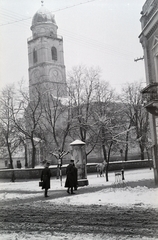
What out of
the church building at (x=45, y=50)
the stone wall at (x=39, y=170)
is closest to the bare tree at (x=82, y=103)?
the stone wall at (x=39, y=170)

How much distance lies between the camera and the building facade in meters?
14.7

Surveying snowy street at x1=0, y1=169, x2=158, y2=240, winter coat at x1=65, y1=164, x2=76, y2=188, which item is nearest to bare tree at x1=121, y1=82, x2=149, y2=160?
winter coat at x1=65, y1=164, x2=76, y2=188

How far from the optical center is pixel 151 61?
1672 centimetres

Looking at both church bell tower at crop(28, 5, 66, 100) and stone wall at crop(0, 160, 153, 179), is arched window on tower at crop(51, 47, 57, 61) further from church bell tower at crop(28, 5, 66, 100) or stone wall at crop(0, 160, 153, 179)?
stone wall at crop(0, 160, 153, 179)

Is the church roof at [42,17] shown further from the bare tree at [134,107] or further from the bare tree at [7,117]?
the bare tree at [7,117]

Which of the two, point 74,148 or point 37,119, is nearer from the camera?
point 74,148

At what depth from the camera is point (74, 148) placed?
745 inches

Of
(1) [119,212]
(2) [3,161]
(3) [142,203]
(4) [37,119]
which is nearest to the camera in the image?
(1) [119,212]

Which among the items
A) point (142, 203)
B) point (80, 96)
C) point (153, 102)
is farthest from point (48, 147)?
point (142, 203)

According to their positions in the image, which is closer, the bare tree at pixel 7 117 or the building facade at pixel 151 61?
the building facade at pixel 151 61

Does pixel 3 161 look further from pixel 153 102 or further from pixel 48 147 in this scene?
pixel 153 102

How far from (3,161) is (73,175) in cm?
3877

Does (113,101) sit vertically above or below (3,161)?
above

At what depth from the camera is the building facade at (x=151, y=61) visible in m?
14.7
